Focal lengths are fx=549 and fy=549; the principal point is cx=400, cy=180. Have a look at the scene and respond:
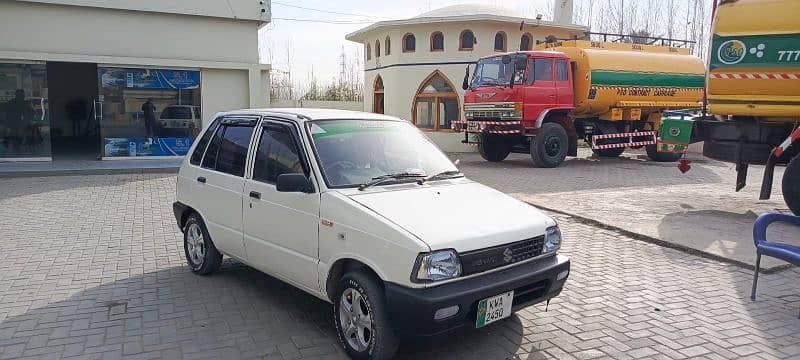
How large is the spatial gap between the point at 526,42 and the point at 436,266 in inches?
719

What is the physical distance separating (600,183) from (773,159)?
4.64 metres

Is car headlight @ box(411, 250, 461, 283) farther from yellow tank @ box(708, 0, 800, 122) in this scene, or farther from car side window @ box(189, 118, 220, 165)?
yellow tank @ box(708, 0, 800, 122)

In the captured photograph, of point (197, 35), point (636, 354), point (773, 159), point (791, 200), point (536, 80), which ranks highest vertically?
point (197, 35)

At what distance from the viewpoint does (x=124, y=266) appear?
19.2 ft

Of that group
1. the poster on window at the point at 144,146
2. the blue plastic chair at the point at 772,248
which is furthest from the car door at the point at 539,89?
the blue plastic chair at the point at 772,248

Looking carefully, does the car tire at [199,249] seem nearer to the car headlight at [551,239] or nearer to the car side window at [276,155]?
the car side window at [276,155]

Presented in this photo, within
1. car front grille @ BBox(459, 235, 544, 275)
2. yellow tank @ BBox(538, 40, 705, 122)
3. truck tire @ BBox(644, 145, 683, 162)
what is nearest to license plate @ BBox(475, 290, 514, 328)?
car front grille @ BBox(459, 235, 544, 275)

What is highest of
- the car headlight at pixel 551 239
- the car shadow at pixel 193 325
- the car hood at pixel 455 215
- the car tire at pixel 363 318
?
the car hood at pixel 455 215

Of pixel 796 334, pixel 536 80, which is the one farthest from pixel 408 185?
pixel 536 80

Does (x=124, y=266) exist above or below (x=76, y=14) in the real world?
below

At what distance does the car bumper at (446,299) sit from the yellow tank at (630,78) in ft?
42.0

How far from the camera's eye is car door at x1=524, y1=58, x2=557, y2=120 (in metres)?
14.3

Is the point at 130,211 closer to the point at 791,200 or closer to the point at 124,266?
the point at 124,266

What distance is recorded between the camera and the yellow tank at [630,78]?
1534 centimetres
